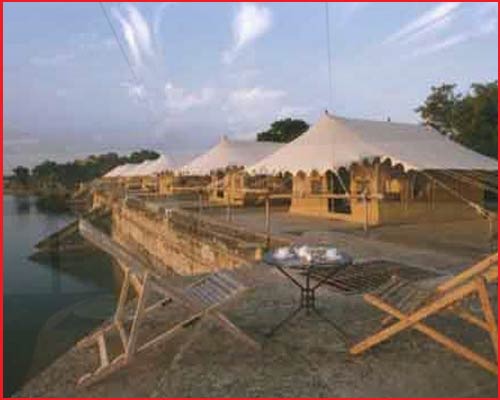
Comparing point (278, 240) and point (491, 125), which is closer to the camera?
point (278, 240)

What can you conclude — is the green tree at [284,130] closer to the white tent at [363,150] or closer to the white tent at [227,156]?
the white tent at [227,156]

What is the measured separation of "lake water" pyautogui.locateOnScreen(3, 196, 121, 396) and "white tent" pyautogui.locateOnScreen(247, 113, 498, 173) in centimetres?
623

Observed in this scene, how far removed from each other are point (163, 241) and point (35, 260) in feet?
47.3

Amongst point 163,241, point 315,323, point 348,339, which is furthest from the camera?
point 163,241

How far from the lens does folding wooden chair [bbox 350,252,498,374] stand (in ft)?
13.5

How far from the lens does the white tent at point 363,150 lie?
15.9 meters

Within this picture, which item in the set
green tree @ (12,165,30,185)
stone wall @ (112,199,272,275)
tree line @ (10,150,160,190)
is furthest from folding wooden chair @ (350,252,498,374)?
green tree @ (12,165,30,185)

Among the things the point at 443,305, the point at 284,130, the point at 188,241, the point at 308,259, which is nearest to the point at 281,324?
the point at 308,259

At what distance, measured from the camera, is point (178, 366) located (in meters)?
4.47

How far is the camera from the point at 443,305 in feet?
13.6

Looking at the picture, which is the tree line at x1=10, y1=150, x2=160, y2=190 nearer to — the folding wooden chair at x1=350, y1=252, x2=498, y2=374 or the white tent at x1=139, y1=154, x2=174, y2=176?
the white tent at x1=139, y1=154, x2=174, y2=176

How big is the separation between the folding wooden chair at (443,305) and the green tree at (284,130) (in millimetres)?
45384

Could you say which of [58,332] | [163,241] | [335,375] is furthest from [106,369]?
[163,241]

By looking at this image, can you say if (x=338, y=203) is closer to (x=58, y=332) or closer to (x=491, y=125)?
(x=58, y=332)
